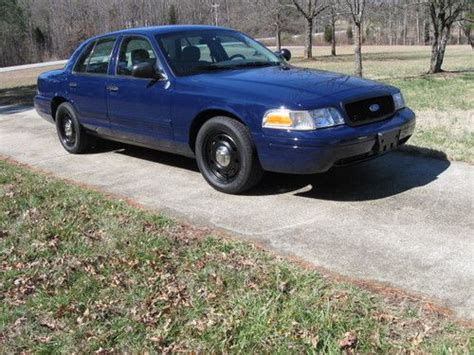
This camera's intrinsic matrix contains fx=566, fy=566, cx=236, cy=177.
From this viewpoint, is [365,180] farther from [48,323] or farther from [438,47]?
[438,47]

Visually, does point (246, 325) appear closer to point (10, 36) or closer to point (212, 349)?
point (212, 349)

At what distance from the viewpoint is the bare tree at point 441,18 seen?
15.7m

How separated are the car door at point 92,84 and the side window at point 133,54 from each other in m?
0.24

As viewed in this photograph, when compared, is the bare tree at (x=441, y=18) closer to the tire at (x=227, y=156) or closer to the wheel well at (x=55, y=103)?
the wheel well at (x=55, y=103)

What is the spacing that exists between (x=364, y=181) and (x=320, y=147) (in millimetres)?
1096

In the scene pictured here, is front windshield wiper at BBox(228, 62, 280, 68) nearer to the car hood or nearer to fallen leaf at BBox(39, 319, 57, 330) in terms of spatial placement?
the car hood

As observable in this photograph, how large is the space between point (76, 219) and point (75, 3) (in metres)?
71.9

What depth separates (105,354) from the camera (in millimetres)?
2939

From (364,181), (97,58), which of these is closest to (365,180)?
(364,181)

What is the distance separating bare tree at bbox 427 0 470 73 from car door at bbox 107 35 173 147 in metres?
11.9

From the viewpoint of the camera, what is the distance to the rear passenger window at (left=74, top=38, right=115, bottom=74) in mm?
6527

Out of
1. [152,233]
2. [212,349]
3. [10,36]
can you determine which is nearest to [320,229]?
[152,233]

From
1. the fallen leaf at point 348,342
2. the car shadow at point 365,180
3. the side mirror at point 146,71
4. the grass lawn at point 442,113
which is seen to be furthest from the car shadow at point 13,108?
the fallen leaf at point 348,342

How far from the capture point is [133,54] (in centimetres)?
618
